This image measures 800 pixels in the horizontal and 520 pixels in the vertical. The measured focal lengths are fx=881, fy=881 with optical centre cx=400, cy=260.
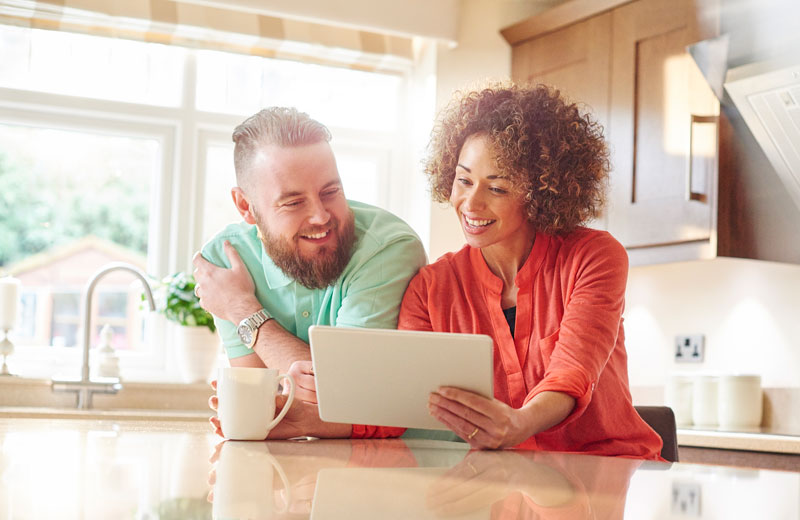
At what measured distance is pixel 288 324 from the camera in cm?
167

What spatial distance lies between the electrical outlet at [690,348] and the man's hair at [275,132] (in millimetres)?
2060

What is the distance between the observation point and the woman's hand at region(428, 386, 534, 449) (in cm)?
115

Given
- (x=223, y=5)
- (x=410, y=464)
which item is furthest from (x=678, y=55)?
(x=410, y=464)

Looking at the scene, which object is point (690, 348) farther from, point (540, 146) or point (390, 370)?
point (390, 370)

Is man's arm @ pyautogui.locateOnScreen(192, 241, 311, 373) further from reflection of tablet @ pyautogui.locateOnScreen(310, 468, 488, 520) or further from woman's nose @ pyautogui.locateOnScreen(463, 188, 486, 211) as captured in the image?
reflection of tablet @ pyautogui.locateOnScreen(310, 468, 488, 520)

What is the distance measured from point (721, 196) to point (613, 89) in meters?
0.67

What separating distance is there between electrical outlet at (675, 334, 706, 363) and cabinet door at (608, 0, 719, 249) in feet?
1.54

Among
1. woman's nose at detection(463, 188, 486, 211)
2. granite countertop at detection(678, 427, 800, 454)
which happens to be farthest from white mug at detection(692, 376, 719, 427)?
woman's nose at detection(463, 188, 486, 211)

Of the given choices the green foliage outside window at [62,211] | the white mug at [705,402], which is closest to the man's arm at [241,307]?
the white mug at [705,402]

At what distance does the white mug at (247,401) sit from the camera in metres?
1.19

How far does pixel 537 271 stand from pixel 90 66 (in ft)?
8.99

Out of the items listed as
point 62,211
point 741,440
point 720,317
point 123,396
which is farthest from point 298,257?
point 62,211

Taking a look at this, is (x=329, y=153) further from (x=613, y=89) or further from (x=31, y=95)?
(x=31, y=95)

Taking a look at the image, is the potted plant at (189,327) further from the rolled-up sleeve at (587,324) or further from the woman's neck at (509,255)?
the rolled-up sleeve at (587,324)
